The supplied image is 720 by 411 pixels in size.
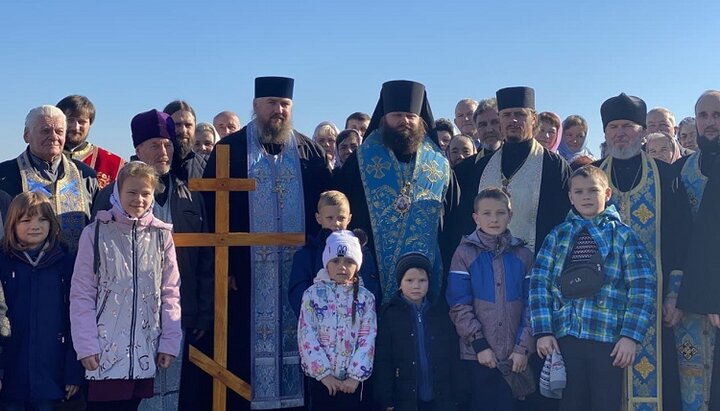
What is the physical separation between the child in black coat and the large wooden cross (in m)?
1.03

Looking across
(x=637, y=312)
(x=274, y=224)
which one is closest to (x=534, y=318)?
(x=637, y=312)

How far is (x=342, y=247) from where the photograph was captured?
490 centimetres

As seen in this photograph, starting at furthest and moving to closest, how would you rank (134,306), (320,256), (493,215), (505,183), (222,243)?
(505,183) → (222,243) → (320,256) → (493,215) → (134,306)

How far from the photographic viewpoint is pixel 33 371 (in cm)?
460

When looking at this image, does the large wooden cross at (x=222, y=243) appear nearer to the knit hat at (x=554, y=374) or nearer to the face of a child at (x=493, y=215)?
the face of a child at (x=493, y=215)

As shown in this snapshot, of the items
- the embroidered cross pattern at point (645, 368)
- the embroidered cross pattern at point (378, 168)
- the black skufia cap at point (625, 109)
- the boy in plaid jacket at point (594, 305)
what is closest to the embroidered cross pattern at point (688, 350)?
the embroidered cross pattern at point (645, 368)

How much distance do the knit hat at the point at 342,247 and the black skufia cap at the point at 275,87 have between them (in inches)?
67.4

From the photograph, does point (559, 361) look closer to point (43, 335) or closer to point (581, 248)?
point (581, 248)

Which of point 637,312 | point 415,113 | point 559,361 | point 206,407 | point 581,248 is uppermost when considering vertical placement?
point 415,113

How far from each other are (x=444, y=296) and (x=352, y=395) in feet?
3.32

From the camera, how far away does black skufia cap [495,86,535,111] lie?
20.4 ft

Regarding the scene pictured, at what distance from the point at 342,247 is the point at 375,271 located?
0.60m

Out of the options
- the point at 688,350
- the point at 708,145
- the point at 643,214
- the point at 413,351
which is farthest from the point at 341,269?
the point at 708,145

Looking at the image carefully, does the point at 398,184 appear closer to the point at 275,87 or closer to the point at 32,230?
the point at 275,87
